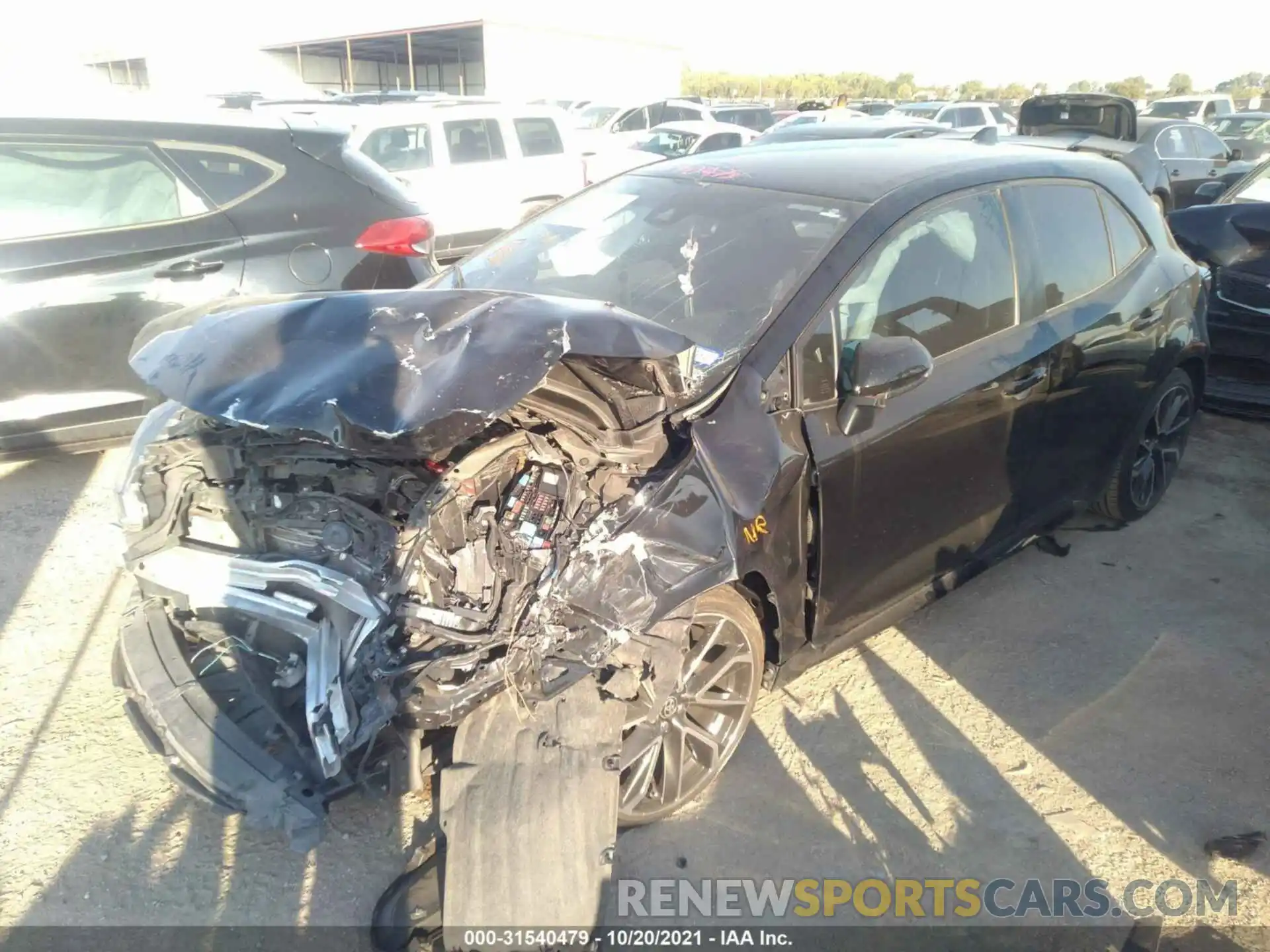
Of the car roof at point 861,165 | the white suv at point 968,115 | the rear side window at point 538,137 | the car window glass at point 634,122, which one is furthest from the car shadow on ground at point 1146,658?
the car window glass at point 634,122

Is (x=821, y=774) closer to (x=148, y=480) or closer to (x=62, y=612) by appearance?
(x=148, y=480)

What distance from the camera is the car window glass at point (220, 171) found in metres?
4.50

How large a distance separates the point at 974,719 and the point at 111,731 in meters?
2.99

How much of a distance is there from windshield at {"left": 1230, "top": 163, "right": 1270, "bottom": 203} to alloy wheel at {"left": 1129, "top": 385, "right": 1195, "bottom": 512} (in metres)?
2.59

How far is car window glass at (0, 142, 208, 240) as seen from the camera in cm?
423

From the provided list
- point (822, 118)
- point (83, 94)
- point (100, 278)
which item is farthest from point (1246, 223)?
point (822, 118)

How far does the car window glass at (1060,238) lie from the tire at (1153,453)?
0.89 metres

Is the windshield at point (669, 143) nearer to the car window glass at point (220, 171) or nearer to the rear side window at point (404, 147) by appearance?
the rear side window at point (404, 147)

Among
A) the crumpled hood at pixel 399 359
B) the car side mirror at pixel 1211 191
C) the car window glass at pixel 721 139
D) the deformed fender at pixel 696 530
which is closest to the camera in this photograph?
the crumpled hood at pixel 399 359

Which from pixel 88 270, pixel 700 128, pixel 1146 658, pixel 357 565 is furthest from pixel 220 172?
pixel 700 128

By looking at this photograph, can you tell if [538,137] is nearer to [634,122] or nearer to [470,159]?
[470,159]

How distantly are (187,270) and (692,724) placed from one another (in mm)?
3315

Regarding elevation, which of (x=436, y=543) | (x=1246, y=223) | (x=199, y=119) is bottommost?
(x=436, y=543)

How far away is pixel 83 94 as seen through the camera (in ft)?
16.8
